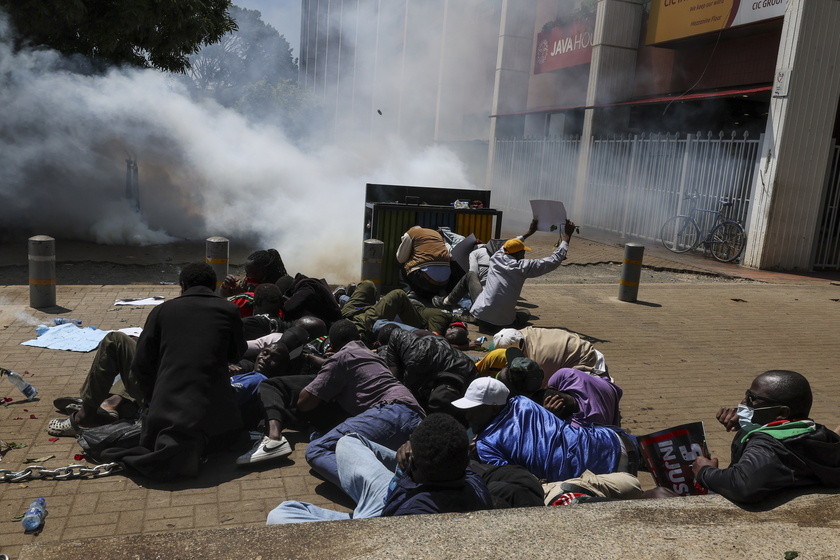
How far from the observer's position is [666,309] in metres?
9.50

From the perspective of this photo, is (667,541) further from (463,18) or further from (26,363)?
(463,18)

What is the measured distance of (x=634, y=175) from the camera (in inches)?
677

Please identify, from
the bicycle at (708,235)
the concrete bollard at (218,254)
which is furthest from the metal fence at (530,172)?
the concrete bollard at (218,254)

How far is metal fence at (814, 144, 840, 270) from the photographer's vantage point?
13.2 metres

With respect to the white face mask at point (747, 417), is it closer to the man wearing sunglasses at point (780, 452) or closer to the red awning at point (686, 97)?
the man wearing sunglasses at point (780, 452)

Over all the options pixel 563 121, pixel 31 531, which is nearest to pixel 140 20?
pixel 31 531

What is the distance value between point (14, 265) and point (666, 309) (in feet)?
32.1

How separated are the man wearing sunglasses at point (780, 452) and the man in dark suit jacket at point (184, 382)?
2.70 metres

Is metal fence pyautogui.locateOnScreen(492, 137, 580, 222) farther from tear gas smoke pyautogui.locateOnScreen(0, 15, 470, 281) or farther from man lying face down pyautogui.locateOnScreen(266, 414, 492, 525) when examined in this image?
man lying face down pyautogui.locateOnScreen(266, 414, 492, 525)

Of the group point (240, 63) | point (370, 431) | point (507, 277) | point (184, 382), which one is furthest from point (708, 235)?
point (240, 63)

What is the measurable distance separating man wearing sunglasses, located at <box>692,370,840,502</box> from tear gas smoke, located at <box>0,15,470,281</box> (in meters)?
7.89

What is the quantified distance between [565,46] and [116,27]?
1341 centimetres

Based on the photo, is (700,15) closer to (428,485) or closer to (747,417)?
(747,417)

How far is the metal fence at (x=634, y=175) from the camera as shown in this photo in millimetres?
14242
